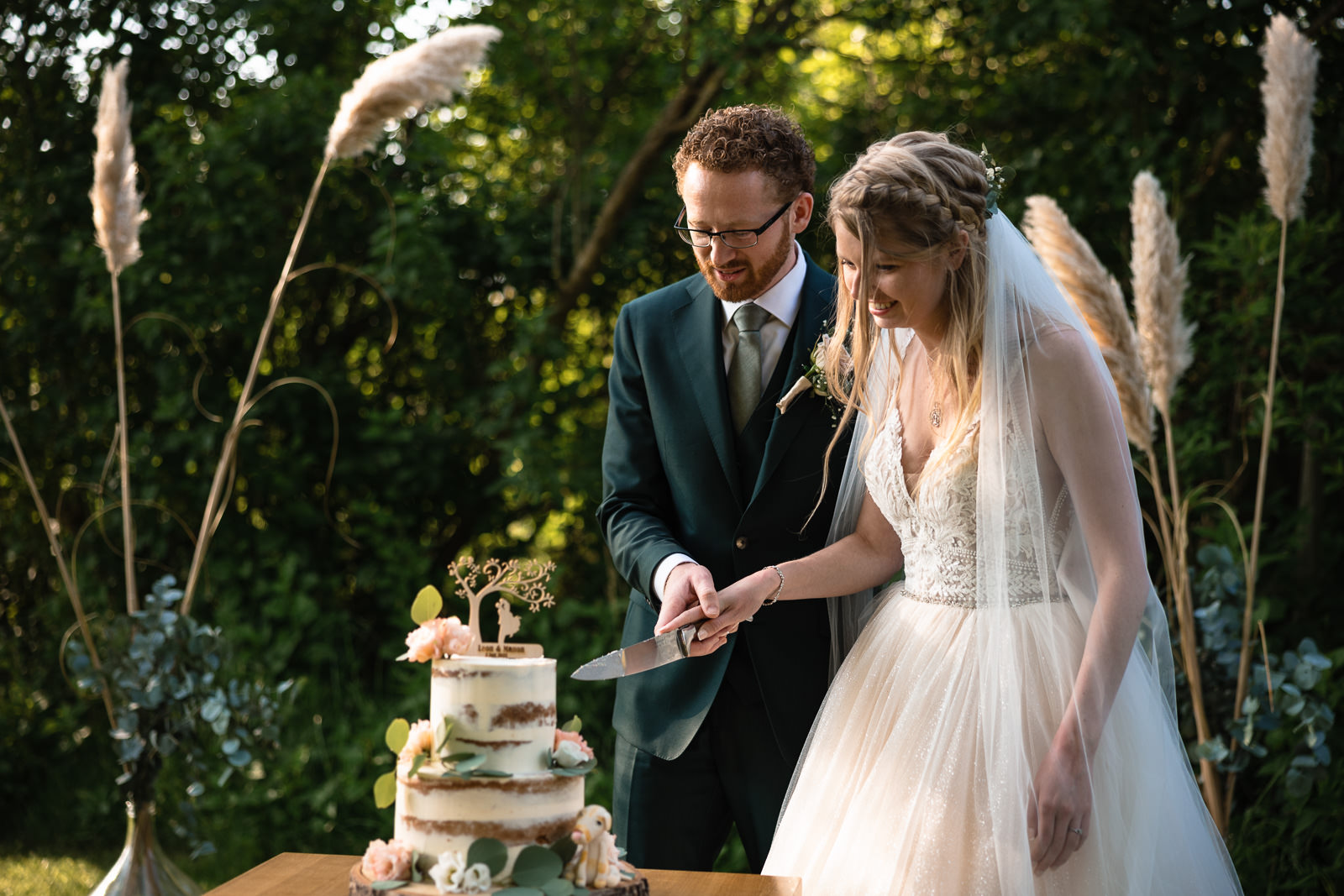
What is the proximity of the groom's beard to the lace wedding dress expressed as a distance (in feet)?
1.34

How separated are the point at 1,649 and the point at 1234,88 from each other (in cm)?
522

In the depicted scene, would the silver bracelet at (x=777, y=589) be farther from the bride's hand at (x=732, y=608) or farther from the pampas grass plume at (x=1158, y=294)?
the pampas grass plume at (x=1158, y=294)

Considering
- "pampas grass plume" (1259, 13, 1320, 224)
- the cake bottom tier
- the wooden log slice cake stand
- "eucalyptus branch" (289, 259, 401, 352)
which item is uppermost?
"pampas grass plume" (1259, 13, 1320, 224)

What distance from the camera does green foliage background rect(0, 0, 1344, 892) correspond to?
4.12 m

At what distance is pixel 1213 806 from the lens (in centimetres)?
302

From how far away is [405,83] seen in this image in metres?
2.99

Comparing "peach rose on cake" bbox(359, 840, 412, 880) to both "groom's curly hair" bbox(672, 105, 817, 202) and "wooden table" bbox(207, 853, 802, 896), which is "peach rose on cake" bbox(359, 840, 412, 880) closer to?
"wooden table" bbox(207, 853, 802, 896)

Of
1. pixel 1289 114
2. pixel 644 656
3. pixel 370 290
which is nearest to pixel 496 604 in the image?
pixel 644 656

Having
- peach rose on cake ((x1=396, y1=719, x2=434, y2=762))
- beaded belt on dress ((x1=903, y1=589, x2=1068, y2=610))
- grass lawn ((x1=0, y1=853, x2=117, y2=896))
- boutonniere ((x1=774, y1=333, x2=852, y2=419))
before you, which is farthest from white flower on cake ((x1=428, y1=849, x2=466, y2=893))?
grass lawn ((x1=0, y1=853, x2=117, y2=896))

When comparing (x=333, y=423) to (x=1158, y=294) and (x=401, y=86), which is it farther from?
(x=1158, y=294)

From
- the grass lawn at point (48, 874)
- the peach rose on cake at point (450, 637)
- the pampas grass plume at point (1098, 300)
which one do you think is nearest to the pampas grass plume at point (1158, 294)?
the pampas grass plume at point (1098, 300)

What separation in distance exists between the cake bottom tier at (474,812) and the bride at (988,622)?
0.54m

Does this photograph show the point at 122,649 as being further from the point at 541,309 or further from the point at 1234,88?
the point at 1234,88

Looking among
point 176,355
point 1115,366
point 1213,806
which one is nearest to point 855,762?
point 1115,366
